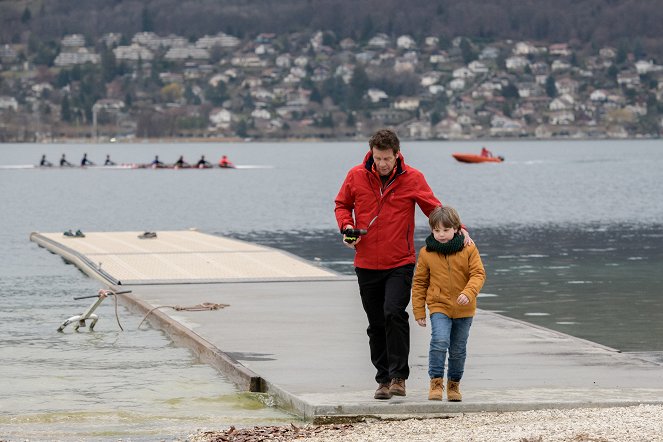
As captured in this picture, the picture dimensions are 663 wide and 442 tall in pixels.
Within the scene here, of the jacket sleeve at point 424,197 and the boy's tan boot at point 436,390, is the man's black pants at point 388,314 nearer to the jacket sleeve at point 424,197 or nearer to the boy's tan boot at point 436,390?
the boy's tan boot at point 436,390

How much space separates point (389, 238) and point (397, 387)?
3.78ft

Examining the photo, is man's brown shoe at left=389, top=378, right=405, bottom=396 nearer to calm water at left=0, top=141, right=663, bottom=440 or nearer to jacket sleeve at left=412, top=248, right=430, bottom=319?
jacket sleeve at left=412, top=248, right=430, bottom=319

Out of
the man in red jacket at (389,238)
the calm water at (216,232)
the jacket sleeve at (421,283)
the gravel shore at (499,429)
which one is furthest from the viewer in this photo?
the calm water at (216,232)

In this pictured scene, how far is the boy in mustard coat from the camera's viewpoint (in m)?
11.3

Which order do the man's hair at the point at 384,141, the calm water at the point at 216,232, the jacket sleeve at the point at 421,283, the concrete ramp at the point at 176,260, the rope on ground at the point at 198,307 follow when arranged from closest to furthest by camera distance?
the man's hair at the point at 384,141 → the jacket sleeve at the point at 421,283 → the calm water at the point at 216,232 → the rope on ground at the point at 198,307 → the concrete ramp at the point at 176,260

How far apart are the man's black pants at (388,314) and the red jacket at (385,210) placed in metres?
0.09

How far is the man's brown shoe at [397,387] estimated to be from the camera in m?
11.7

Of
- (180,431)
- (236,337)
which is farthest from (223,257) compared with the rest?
(180,431)

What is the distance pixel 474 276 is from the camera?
37.2 ft

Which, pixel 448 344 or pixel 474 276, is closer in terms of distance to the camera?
pixel 474 276

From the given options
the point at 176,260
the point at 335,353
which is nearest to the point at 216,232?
the point at 176,260

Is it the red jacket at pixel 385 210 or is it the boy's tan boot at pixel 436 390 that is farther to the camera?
the red jacket at pixel 385 210

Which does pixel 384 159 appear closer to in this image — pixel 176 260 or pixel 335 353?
pixel 335 353

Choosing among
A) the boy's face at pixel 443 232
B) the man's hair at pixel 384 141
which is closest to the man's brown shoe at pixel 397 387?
the boy's face at pixel 443 232
